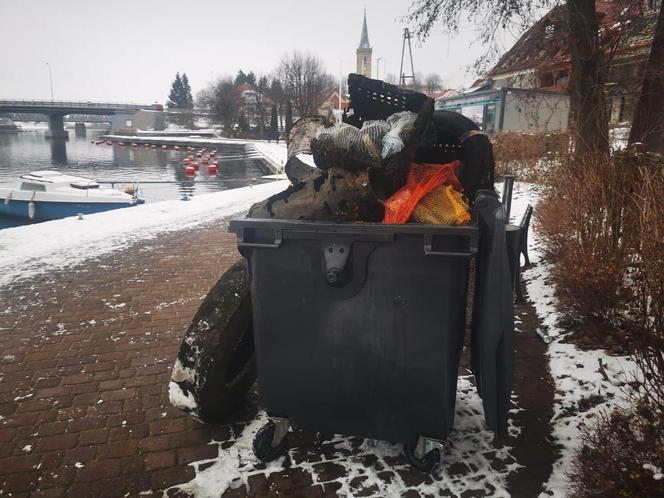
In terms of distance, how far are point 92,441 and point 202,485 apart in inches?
34.1

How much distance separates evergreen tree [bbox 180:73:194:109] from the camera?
98750 millimetres

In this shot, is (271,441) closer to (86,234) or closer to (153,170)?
(86,234)

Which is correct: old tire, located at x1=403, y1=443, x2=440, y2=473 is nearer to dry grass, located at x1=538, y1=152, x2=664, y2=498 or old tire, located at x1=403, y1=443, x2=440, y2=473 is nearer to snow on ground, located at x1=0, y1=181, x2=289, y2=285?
dry grass, located at x1=538, y1=152, x2=664, y2=498

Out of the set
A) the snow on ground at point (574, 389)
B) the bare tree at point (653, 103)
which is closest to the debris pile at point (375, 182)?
the snow on ground at point (574, 389)

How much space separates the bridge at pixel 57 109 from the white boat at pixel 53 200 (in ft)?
Answer: 225

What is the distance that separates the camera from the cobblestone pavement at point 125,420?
8.04 feet

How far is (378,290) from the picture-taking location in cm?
213

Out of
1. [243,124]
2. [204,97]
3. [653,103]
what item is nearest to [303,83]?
[243,124]

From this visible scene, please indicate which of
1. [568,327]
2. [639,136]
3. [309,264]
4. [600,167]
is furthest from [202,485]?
[639,136]

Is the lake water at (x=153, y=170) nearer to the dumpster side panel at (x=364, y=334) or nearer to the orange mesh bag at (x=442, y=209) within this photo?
the dumpster side panel at (x=364, y=334)

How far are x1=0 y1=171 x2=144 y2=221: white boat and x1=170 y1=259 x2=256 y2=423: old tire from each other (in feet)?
52.8

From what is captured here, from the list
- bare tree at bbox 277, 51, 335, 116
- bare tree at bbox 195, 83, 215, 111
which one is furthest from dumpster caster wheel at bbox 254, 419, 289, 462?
bare tree at bbox 195, 83, 215, 111

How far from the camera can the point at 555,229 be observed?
5.08 metres

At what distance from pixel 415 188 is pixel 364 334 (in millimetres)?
735
